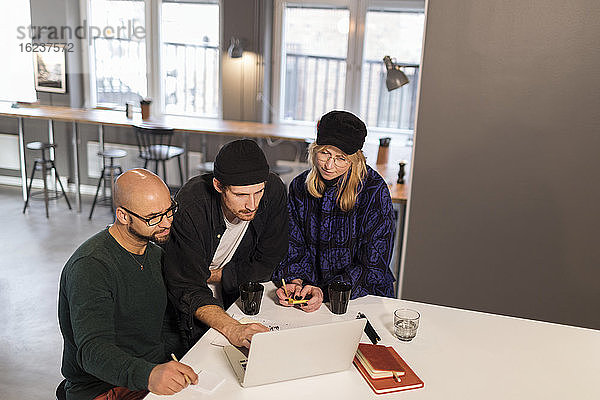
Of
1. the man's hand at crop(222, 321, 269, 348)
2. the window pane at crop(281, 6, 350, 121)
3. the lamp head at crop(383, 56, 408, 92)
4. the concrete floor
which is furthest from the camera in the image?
the window pane at crop(281, 6, 350, 121)

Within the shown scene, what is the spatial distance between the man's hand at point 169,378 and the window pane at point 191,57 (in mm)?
5237

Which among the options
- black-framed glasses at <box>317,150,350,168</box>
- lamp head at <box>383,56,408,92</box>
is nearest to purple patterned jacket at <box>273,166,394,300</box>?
black-framed glasses at <box>317,150,350,168</box>

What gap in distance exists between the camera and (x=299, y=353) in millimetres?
1473

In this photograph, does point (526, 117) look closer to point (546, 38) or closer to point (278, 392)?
point (546, 38)

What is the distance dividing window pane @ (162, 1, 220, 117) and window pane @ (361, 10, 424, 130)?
1630 millimetres

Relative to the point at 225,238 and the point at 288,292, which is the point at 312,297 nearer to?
the point at 288,292

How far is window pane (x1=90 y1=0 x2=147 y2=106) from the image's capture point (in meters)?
6.36

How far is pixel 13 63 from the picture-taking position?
6137 mm

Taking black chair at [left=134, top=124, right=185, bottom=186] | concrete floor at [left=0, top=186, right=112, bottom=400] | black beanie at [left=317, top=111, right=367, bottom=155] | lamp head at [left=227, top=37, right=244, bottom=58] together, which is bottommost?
concrete floor at [left=0, top=186, right=112, bottom=400]

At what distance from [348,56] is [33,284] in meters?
3.76

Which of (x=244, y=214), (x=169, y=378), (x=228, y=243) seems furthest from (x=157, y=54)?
(x=169, y=378)

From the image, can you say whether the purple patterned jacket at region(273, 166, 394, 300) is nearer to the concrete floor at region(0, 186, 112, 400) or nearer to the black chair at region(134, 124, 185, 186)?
the concrete floor at region(0, 186, 112, 400)

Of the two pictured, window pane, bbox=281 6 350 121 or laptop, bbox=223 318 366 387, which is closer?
laptop, bbox=223 318 366 387

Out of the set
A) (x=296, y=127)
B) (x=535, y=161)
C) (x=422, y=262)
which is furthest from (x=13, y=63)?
(x=535, y=161)
